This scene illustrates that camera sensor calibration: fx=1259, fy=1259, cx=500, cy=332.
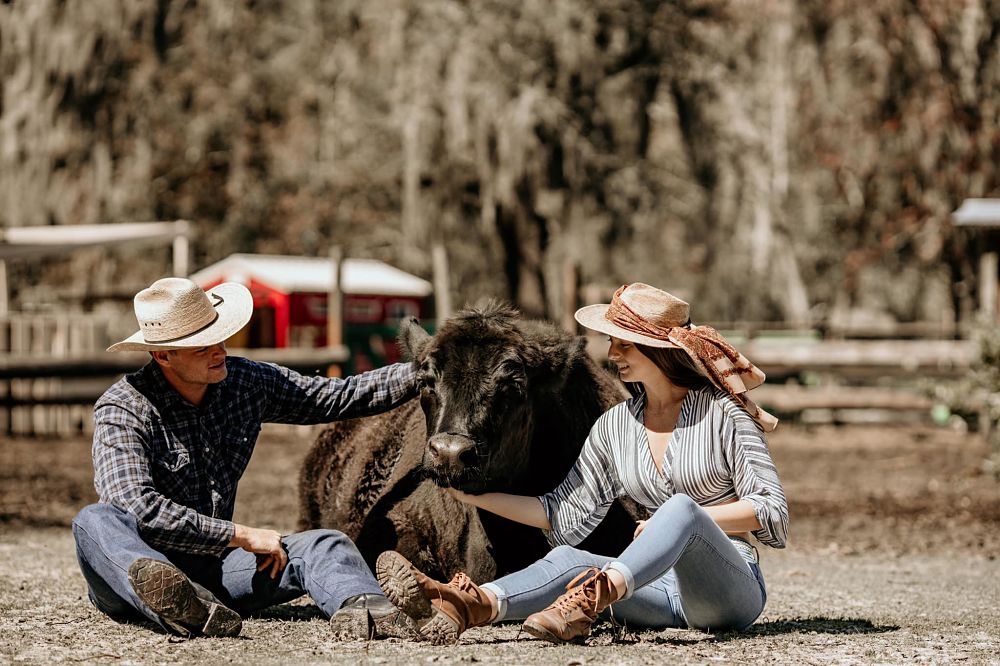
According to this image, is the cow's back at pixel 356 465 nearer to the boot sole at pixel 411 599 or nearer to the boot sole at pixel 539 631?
the boot sole at pixel 411 599

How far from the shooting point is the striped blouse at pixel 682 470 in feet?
13.4

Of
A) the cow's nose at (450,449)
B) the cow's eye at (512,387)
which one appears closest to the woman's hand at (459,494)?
the cow's nose at (450,449)

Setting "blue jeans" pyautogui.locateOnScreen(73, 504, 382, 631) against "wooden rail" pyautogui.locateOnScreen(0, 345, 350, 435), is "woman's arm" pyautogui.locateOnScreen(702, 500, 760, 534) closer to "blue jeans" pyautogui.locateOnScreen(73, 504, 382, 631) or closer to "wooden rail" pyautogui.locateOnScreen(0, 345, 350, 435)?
"blue jeans" pyautogui.locateOnScreen(73, 504, 382, 631)

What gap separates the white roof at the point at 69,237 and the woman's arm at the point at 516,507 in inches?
545

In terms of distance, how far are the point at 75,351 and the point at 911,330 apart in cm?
1560

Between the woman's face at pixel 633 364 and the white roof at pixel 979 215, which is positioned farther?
the white roof at pixel 979 215

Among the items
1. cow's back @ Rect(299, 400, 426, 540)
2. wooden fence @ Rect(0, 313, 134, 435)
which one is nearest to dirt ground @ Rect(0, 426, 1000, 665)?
cow's back @ Rect(299, 400, 426, 540)

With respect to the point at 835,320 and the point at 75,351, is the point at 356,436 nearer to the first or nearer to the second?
the point at 75,351

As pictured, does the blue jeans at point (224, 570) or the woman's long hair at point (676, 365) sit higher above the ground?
the woman's long hair at point (676, 365)

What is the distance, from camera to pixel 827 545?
824cm

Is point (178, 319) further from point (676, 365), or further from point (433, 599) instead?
point (676, 365)

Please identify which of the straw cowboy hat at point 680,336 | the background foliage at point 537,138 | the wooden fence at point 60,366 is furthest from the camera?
the background foliage at point 537,138

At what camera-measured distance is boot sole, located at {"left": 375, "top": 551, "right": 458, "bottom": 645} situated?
12.6 ft

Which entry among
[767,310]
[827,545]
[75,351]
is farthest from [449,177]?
[827,545]
